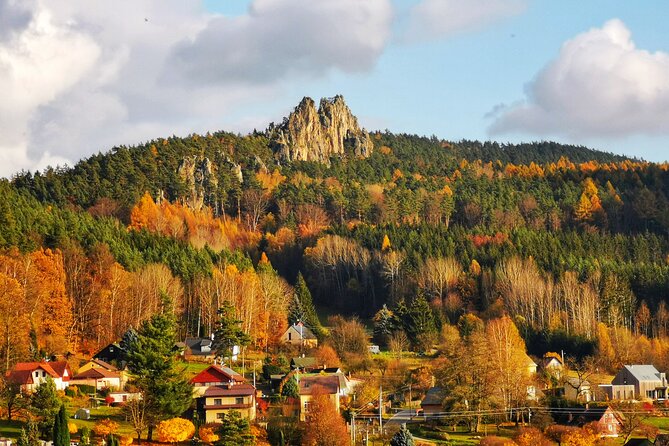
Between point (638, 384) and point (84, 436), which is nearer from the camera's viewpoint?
point (84, 436)

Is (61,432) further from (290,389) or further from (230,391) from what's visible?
(290,389)

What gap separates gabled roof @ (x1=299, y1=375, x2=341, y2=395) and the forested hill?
2058 centimetres

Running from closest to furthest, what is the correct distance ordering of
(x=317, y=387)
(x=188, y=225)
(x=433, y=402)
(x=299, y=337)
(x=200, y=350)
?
(x=317, y=387)
(x=433, y=402)
(x=200, y=350)
(x=299, y=337)
(x=188, y=225)

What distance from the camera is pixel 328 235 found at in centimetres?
14400

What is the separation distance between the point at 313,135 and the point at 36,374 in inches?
4909

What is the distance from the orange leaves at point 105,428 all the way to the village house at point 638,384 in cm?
4078

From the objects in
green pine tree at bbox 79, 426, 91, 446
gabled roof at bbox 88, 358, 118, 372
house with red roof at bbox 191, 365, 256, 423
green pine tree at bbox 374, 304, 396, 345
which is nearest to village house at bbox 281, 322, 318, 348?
green pine tree at bbox 374, 304, 396, 345

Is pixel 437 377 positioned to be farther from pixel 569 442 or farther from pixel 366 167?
pixel 366 167

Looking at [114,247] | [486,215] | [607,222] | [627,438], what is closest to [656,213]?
[607,222]

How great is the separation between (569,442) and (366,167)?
122846mm

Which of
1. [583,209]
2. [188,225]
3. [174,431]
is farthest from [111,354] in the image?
[583,209]

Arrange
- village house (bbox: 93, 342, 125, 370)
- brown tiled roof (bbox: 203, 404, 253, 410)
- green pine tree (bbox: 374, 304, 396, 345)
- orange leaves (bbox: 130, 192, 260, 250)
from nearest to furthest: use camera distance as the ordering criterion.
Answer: brown tiled roof (bbox: 203, 404, 253, 410) < village house (bbox: 93, 342, 125, 370) < green pine tree (bbox: 374, 304, 396, 345) < orange leaves (bbox: 130, 192, 260, 250)

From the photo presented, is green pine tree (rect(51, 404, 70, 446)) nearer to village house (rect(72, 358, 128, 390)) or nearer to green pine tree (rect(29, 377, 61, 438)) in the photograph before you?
green pine tree (rect(29, 377, 61, 438))

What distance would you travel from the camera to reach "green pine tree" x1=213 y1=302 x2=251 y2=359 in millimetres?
93062
